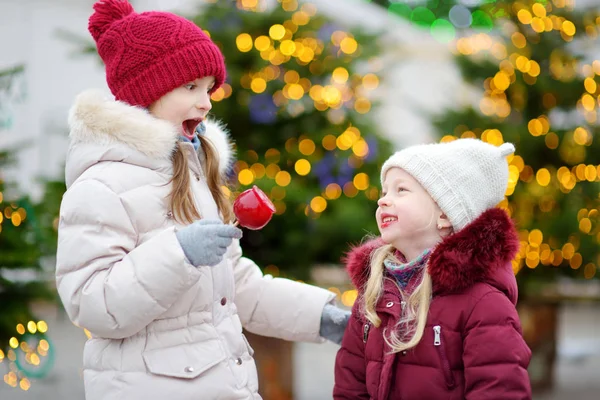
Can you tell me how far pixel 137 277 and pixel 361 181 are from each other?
3.18m

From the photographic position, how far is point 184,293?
256cm

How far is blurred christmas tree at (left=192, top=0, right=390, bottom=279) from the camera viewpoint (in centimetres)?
534

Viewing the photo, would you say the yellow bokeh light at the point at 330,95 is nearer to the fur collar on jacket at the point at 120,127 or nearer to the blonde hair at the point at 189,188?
the blonde hair at the point at 189,188

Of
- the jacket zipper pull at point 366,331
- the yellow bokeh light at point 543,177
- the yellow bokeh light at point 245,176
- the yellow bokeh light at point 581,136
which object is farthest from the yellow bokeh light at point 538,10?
the jacket zipper pull at point 366,331

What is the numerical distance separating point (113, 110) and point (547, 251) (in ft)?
16.0

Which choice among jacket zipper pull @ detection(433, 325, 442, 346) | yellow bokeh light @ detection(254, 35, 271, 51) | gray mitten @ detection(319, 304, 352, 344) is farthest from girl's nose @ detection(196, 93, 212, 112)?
yellow bokeh light @ detection(254, 35, 271, 51)

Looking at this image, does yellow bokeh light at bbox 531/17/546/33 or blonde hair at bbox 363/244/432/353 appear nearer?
blonde hair at bbox 363/244/432/353

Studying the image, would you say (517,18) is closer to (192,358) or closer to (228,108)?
(228,108)

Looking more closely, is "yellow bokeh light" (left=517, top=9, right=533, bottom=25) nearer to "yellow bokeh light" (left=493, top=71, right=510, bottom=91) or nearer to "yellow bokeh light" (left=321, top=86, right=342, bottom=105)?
"yellow bokeh light" (left=493, top=71, right=510, bottom=91)

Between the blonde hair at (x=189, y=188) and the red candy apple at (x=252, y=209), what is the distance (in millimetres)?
159

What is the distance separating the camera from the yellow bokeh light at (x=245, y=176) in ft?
17.0

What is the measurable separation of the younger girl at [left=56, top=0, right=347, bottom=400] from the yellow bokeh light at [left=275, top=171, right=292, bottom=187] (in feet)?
7.43

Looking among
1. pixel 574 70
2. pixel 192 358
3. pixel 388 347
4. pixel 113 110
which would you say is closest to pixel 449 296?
pixel 388 347

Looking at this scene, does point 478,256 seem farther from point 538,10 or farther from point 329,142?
point 538,10
